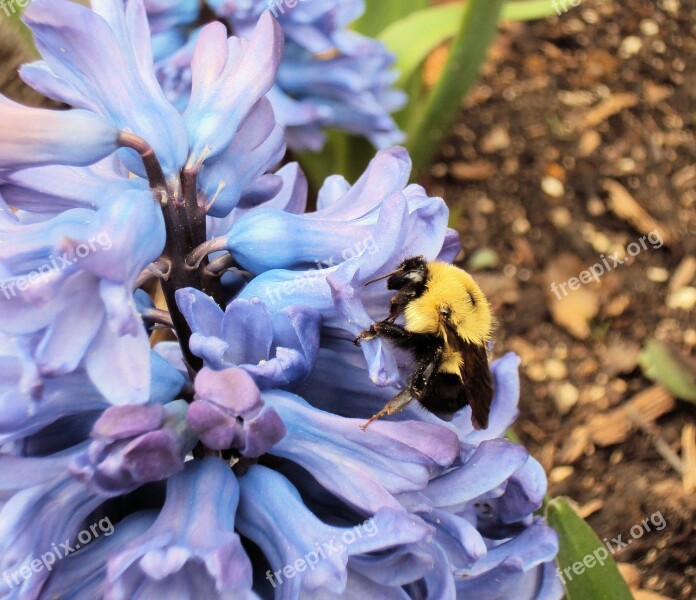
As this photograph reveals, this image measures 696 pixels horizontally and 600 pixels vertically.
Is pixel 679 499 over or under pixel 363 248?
under

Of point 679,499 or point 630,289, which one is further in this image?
point 630,289

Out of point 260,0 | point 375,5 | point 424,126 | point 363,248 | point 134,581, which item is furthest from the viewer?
point 375,5

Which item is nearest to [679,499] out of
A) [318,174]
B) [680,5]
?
[318,174]

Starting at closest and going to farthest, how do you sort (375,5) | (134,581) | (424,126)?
1. (134,581)
2. (424,126)
3. (375,5)

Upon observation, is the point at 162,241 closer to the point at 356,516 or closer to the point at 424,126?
the point at 356,516

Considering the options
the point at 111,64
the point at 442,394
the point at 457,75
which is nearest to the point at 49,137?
the point at 111,64

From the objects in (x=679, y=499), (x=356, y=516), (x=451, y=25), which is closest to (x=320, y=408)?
(x=356, y=516)

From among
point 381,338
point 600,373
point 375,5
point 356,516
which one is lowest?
point 600,373

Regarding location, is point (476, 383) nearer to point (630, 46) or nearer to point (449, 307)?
point (449, 307)

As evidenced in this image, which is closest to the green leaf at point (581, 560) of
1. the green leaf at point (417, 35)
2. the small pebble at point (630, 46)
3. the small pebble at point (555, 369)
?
the small pebble at point (555, 369)
